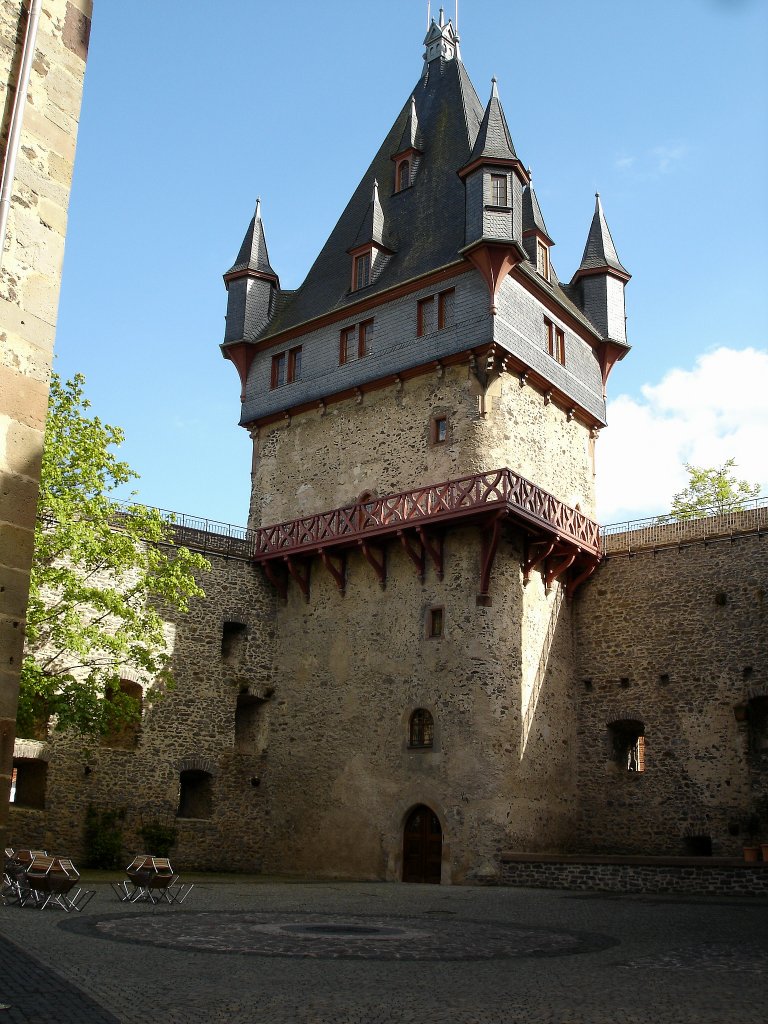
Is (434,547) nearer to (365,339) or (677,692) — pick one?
(677,692)

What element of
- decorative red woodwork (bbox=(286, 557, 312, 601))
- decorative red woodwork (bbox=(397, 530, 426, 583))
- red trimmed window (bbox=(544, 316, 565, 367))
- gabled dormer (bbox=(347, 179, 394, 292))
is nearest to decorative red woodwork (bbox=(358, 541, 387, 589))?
decorative red woodwork (bbox=(397, 530, 426, 583))

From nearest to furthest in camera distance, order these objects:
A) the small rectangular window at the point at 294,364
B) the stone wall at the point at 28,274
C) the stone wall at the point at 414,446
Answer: the stone wall at the point at 28,274, the stone wall at the point at 414,446, the small rectangular window at the point at 294,364

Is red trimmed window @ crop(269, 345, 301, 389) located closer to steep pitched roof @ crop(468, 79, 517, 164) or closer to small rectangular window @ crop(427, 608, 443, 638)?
steep pitched roof @ crop(468, 79, 517, 164)

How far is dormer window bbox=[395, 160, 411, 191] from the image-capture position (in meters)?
28.0

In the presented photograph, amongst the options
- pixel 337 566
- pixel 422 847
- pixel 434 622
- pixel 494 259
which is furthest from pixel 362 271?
pixel 422 847

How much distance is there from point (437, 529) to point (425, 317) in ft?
17.5

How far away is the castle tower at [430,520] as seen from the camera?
21500 mm

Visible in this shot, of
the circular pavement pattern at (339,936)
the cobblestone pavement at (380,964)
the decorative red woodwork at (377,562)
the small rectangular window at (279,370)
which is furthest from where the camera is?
the small rectangular window at (279,370)

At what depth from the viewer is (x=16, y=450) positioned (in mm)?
6672

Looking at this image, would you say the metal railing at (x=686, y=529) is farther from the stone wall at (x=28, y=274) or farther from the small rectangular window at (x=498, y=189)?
the stone wall at (x=28, y=274)

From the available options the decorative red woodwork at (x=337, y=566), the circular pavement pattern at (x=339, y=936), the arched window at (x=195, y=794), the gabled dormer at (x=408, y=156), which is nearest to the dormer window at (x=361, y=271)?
the gabled dormer at (x=408, y=156)

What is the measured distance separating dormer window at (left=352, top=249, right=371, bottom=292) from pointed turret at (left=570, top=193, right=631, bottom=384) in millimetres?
5711

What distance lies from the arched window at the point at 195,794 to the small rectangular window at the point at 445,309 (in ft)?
38.0

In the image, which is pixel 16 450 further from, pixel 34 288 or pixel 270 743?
pixel 270 743
